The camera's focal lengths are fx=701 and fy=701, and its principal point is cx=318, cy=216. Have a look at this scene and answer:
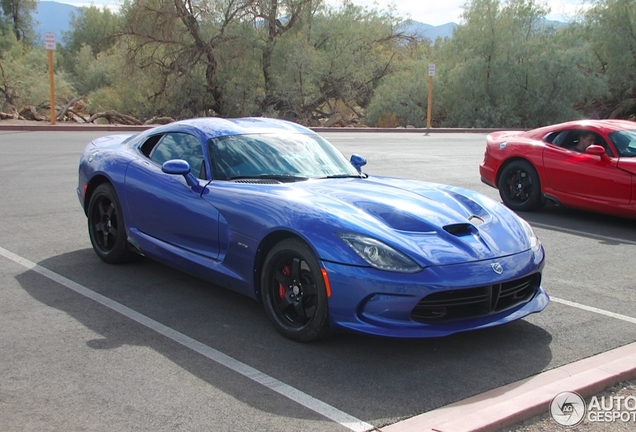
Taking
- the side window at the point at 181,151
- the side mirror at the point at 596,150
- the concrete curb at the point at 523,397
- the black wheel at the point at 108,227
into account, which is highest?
the side window at the point at 181,151

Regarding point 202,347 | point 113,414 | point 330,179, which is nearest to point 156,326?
point 202,347

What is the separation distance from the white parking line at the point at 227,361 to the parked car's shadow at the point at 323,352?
5 centimetres

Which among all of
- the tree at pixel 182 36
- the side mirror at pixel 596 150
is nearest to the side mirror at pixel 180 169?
the side mirror at pixel 596 150

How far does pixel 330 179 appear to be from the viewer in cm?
523

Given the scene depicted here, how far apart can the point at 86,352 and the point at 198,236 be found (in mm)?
1235

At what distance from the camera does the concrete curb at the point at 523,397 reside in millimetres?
3252

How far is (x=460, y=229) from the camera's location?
14.6 feet

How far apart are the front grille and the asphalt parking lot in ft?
0.88

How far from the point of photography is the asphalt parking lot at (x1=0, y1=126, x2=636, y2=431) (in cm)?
342

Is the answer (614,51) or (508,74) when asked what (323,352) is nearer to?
(508,74)

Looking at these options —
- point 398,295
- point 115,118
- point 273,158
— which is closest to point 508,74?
point 115,118

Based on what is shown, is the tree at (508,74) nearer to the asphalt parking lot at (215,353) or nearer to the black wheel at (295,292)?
the asphalt parking lot at (215,353)

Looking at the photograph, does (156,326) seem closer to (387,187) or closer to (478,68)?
(387,187)

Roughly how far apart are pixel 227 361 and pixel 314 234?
0.90m
